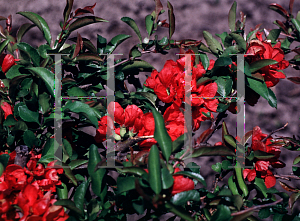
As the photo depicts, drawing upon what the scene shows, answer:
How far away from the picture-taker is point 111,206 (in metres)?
0.61

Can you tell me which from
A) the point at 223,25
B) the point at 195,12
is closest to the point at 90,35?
the point at 195,12

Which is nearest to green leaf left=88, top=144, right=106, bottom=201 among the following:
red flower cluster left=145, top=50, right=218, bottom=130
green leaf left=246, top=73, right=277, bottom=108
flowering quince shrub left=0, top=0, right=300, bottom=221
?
flowering quince shrub left=0, top=0, right=300, bottom=221

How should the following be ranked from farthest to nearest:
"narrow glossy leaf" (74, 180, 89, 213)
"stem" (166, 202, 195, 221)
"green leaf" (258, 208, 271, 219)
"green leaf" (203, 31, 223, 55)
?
"green leaf" (203, 31, 223, 55), "green leaf" (258, 208, 271, 219), "narrow glossy leaf" (74, 180, 89, 213), "stem" (166, 202, 195, 221)

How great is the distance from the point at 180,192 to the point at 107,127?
28 cm

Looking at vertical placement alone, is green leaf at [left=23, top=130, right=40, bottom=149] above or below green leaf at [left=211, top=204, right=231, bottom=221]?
above

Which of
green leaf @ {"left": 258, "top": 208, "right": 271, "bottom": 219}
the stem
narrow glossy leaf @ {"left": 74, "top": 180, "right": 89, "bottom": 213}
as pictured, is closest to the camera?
the stem

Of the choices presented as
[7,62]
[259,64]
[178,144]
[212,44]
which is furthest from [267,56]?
[7,62]

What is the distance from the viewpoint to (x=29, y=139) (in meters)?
0.66

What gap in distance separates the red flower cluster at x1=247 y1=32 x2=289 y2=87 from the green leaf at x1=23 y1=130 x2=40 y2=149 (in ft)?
1.95

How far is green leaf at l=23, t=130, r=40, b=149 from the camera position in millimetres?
652

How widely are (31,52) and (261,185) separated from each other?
709 millimetres

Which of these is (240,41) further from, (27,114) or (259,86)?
(27,114)

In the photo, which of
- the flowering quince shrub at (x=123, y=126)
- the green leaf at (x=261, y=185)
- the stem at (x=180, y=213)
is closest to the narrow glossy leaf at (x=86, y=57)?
the flowering quince shrub at (x=123, y=126)

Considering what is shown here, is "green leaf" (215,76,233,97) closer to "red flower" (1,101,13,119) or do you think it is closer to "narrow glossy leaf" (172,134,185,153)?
"narrow glossy leaf" (172,134,185,153)
